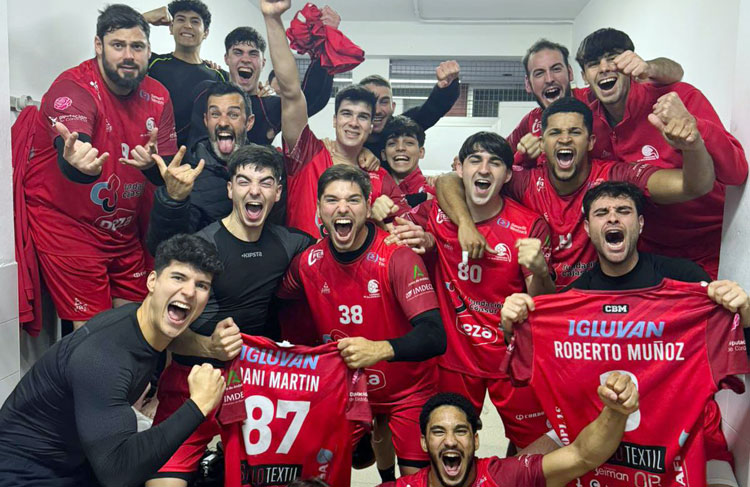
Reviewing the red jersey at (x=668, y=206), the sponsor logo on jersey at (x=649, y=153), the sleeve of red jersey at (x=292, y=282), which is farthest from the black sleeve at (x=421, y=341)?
the sponsor logo on jersey at (x=649, y=153)

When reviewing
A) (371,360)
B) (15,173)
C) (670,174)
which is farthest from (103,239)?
(670,174)

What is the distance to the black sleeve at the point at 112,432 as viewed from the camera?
7.92 feet

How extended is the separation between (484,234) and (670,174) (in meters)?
0.92

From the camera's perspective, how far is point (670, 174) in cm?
308

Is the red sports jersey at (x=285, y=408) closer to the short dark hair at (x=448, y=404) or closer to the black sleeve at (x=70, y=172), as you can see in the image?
the short dark hair at (x=448, y=404)

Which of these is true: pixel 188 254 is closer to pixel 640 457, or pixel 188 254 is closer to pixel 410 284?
pixel 410 284

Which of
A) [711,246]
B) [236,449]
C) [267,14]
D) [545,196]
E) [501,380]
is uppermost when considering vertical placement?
[267,14]

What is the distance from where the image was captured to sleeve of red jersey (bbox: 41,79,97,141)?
11.3 ft

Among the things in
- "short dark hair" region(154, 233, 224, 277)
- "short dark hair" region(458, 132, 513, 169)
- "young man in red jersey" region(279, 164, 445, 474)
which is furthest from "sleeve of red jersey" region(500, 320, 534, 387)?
"short dark hair" region(154, 233, 224, 277)

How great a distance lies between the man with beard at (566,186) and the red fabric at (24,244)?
2352 mm

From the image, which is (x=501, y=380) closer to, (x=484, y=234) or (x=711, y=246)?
(x=484, y=234)

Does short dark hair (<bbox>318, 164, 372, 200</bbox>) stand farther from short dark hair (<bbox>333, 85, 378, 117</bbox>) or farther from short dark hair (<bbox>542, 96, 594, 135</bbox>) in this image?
short dark hair (<bbox>542, 96, 594, 135</bbox>)

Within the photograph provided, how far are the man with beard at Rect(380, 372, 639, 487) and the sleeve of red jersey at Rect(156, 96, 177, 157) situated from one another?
2.30 meters

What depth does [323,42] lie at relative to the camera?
4531 mm
